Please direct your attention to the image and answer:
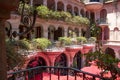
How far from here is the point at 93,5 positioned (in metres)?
31.7

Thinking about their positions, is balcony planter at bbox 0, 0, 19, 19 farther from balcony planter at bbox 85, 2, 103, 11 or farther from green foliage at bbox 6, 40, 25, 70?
balcony planter at bbox 85, 2, 103, 11

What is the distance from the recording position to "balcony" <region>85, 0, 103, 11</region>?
31.6 m

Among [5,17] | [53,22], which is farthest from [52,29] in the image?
[5,17]

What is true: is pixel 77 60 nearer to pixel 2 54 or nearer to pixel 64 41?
pixel 64 41

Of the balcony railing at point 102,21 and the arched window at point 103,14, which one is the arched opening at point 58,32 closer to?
the balcony railing at point 102,21

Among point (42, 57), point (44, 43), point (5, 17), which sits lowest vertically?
point (42, 57)

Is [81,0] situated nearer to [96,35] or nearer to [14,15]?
[96,35]

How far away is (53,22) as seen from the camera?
957 inches

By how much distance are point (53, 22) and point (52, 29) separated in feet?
7.24

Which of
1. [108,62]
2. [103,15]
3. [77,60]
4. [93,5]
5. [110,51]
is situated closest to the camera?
[108,62]

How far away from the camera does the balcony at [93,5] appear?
31.6 meters

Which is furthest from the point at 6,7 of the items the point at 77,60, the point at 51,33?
the point at 77,60

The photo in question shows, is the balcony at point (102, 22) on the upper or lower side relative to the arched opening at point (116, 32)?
upper

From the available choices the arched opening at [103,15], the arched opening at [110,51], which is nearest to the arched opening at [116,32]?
the arched opening at [103,15]
